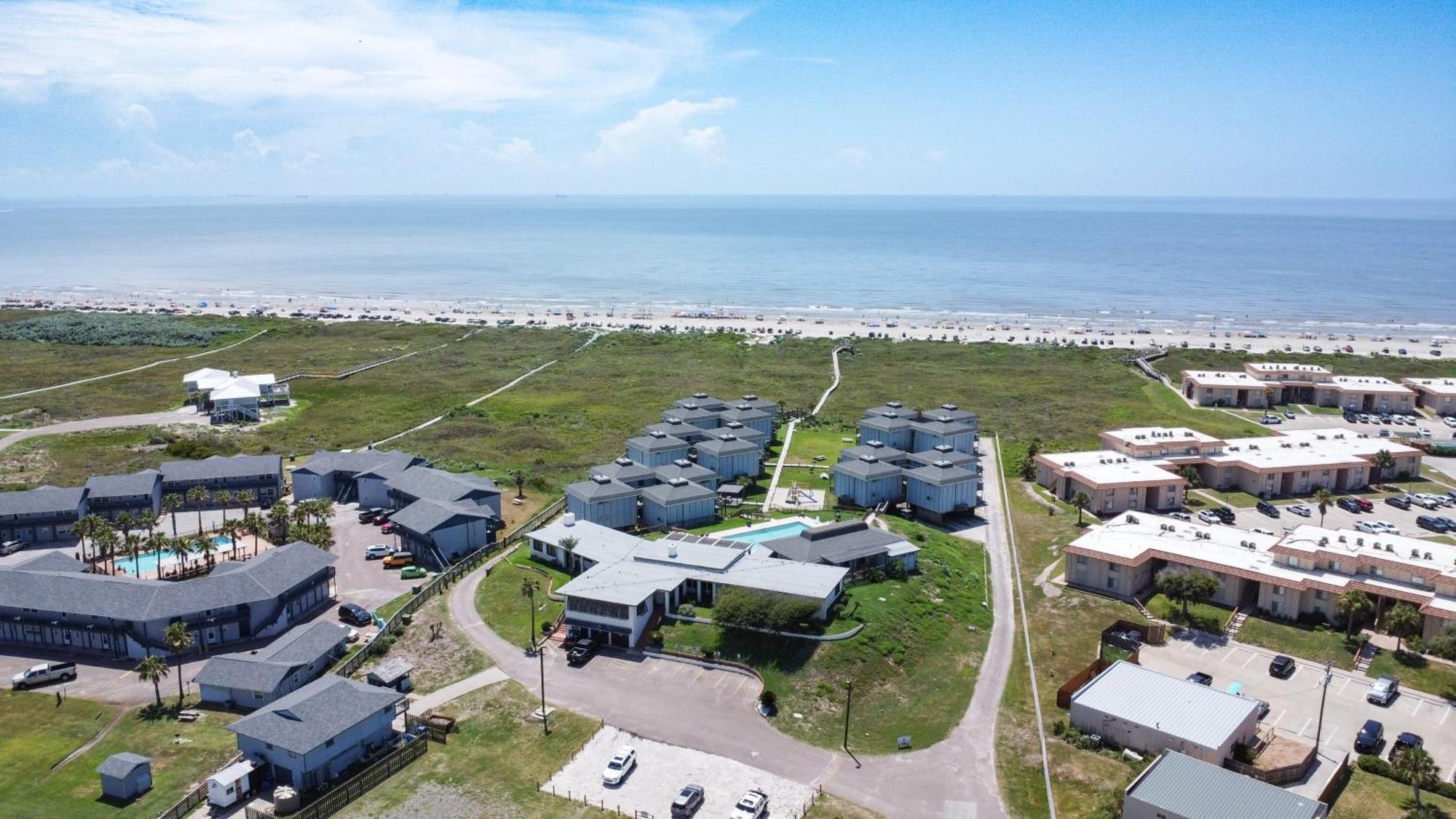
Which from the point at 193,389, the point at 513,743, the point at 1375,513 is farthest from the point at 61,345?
the point at 1375,513

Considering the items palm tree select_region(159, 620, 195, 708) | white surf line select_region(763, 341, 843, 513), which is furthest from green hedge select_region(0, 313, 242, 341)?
palm tree select_region(159, 620, 195, 708)

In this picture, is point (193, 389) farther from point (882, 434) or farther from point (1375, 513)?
point (1375, 513)

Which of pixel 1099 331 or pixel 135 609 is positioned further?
pixel 1099 331

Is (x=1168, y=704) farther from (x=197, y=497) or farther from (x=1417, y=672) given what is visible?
(x=197, y=497)

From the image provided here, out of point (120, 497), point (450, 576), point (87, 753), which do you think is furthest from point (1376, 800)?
point (120, 497)

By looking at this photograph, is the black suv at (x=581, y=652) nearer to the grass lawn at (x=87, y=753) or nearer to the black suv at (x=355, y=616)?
the black suv at (x=355, y=616)

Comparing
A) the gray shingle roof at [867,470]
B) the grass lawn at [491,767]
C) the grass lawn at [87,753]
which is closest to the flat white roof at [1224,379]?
the gray shingle roof at [867,470]
